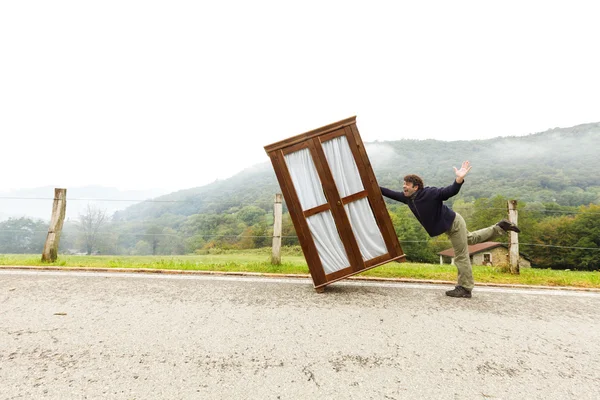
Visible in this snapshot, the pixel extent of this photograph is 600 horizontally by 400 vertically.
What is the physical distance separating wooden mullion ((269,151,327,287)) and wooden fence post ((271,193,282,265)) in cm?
196

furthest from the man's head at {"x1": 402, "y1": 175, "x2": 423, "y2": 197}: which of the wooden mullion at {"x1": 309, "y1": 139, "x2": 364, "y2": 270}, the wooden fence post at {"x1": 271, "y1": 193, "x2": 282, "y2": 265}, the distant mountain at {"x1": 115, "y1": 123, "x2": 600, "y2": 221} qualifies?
the distant mountain at {"x1": 115, "y1": 123, "x2": 600, "y2": 221}

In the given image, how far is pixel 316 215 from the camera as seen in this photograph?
418 cm

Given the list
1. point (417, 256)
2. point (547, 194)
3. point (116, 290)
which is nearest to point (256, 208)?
point (417, 256)

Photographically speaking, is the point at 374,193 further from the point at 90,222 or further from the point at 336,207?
the point at 90,222

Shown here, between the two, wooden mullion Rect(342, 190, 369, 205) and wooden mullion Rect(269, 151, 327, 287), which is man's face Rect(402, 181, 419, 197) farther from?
wooden mullion Rect(269, 151, 327, 287)

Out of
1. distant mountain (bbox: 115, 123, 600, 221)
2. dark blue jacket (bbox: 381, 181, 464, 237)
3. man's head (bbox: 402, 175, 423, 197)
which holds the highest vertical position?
distant mountain (bbox: 115, 123, 600, 221)

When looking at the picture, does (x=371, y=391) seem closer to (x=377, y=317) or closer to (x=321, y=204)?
(x=377, y=317)

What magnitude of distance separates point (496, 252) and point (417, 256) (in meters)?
10.8

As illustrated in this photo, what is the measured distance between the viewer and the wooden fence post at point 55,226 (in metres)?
6.10

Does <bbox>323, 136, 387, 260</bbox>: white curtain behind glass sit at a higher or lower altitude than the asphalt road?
higher

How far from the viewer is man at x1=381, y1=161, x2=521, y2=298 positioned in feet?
12.8

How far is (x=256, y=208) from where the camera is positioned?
5603cm

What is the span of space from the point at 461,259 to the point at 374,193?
145 centimetres

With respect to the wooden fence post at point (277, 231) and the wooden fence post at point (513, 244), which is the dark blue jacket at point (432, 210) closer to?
the wooden fence post at point (513, 244)
